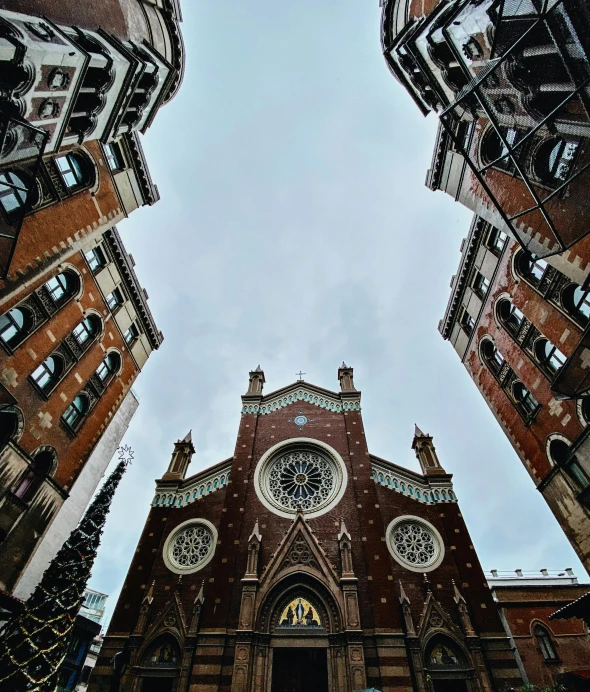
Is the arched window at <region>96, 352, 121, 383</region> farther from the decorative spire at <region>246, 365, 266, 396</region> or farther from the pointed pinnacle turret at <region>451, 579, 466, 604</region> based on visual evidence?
the pointed pinnacle turret at <region>451, 579, 466, 604</region>

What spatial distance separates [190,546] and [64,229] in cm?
1895

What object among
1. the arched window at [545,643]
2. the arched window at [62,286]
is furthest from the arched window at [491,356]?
the arched window at [62,286]

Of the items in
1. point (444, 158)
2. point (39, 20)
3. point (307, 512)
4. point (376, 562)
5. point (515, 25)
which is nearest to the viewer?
point (515, 25)

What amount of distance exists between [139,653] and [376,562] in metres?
12.9

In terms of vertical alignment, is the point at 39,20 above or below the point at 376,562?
above

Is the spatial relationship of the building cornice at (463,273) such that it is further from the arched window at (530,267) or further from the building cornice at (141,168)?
the building cornice at (141,168)

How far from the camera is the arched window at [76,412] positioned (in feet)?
59.9

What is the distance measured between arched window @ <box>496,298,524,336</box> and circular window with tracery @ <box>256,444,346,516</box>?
14.0 metres

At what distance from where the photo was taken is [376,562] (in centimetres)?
2178

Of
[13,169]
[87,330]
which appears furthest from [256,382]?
[13,169]

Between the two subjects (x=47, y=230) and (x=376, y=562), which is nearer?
(x=47, y=230)

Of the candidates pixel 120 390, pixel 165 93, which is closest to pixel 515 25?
pixel 165 93

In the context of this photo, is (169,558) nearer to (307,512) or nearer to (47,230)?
(307,512)

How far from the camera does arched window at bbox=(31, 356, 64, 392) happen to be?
53.8ft
